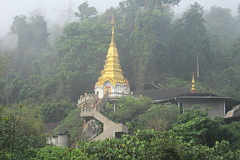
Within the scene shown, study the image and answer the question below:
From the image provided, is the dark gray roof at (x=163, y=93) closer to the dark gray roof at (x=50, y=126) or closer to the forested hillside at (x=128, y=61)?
the forested hillside at (x=128, y=61)

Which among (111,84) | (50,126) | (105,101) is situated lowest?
(50,126)

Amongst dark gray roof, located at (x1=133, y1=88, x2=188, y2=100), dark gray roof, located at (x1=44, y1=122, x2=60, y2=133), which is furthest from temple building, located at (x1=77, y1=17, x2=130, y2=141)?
dark gray roof, located at (x1=44, y1=122, x2=60, y2=133)

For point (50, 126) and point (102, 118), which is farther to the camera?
point (50, 126)

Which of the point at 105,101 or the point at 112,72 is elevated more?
the point at 112,72

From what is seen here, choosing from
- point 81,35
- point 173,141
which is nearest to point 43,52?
point 81,35

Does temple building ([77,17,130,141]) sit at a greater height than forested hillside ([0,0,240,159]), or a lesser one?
lesser

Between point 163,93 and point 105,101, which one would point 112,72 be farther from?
point 105,101

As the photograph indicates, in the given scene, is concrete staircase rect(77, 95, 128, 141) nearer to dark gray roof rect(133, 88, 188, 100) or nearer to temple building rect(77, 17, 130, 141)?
temple building rect(77, 17, 130, 141)

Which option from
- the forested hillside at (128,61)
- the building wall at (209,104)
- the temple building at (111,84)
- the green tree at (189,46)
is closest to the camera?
the building wall at (209,104)

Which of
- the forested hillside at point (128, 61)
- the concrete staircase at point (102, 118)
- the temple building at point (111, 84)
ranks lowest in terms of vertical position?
the concrete staircase at point (102, 118)

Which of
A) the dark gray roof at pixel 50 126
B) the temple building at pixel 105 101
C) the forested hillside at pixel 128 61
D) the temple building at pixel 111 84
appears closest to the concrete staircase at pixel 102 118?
the temple building at pixel 105 101

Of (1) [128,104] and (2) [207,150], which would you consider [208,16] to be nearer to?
(1) [128,104]

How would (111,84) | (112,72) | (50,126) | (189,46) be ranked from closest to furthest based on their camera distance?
1. (50,126)
2. (111,84)
3. (112,72)
4. (189,46)

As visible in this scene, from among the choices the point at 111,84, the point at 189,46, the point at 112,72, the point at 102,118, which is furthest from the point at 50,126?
the point at 189,46
